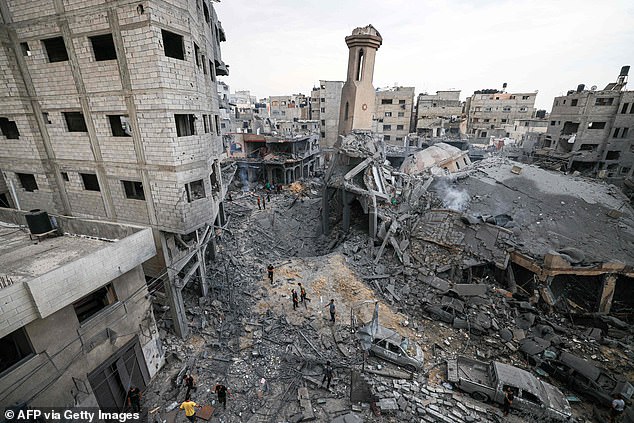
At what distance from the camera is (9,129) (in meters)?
11.9

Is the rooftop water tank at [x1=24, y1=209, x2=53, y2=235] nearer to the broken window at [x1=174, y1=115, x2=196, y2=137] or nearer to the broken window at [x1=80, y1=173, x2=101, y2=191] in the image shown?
the broken window at [x1=80, y1=173, x2=101, y2=191]

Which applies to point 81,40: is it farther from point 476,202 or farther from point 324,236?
point 476,202

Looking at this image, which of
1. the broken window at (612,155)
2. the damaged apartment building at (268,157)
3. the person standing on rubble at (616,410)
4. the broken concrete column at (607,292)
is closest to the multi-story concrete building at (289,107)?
the damaged apartment building at (268,157)

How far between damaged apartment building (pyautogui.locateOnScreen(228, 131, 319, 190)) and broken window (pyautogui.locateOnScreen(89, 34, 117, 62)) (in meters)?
25.4

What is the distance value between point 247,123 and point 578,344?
49.6 metres

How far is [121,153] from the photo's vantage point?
1080 centimetres

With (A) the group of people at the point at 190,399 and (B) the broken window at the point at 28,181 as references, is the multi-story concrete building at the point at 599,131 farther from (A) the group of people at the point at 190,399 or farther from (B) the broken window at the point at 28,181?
(B) the broken window at the point at 28,181

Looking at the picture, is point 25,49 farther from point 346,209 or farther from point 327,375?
point 346,209

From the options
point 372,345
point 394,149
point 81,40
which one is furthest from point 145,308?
point 394,149

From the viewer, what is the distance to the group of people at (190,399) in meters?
8.71

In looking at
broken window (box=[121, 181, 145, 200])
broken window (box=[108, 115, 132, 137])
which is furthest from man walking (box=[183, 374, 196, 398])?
broken window (box=[108, 115, 132, 137])

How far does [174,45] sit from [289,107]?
5659 cm

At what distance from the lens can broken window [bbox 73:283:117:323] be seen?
8.15 metres

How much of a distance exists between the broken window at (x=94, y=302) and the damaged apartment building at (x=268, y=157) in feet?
95.0
